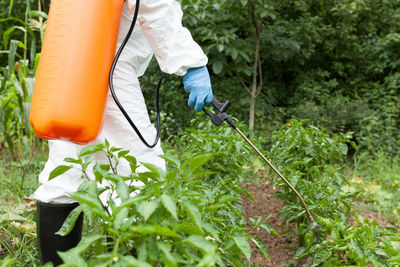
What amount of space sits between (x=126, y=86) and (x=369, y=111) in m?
3.99

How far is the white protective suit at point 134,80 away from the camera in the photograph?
1495 mm

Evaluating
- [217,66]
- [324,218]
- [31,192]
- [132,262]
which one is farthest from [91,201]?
[217,66]

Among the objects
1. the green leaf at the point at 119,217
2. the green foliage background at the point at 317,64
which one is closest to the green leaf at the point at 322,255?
the green leaf at the point at 119,217

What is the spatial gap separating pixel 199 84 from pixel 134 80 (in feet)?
0.92

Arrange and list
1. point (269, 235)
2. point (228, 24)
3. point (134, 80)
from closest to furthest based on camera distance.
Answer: point (134, 80) → point (269, 235) → point (228, 24)

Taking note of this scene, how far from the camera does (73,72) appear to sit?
132cm

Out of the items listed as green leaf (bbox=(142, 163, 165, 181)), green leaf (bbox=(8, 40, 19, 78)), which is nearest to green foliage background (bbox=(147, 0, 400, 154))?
green leaf (bbox=(8, 40, 19, 78))

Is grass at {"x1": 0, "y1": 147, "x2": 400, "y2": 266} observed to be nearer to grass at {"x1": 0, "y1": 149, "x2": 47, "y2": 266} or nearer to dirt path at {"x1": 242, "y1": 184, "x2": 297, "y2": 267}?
grass at {"x1": 0, "y1": 149, "x2": 47, "y2": 266}

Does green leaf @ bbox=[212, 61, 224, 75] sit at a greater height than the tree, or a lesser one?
lesser

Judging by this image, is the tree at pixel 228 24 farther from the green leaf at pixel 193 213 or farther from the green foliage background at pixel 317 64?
the green leaf at pixel 193 213

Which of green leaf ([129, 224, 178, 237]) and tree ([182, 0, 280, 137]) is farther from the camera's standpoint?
tree ([182, 0, 280, 137])

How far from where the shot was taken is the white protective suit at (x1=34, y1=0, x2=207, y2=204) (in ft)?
4.91

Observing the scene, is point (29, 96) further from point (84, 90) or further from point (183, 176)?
point (183, 176)

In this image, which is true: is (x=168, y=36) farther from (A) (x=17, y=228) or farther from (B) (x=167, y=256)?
(A) (x=17, y=228)
